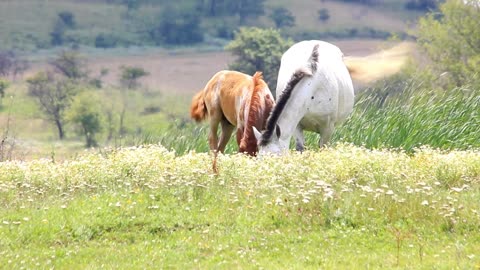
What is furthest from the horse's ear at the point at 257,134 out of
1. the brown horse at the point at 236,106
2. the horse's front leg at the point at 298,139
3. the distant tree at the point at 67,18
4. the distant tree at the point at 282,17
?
the distant tree at the point at 67,18

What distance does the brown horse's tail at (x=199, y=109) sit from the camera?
15.2 m

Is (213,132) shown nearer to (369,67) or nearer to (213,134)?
(213,134)

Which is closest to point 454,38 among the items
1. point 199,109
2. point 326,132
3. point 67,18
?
point 199,109

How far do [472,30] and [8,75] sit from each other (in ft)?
176

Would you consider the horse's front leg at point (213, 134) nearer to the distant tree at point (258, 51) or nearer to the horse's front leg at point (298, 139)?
the horse's front leg at point (298, 139)

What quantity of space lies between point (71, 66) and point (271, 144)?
86.6 m

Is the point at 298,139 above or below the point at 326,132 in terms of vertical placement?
below

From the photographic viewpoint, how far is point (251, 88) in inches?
523

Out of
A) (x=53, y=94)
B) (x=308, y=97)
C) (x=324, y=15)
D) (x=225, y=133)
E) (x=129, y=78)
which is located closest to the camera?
(x=308, y=97)

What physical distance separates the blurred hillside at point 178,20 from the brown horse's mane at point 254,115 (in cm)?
8948

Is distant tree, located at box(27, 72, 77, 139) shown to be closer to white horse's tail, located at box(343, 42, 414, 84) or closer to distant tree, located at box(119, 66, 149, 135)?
distant tree, located at box(119, 66, 149, 135)

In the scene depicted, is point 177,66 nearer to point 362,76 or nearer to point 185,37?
point 185,37

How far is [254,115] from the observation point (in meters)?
12.5

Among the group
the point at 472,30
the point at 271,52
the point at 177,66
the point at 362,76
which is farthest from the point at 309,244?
the point at 177,66
